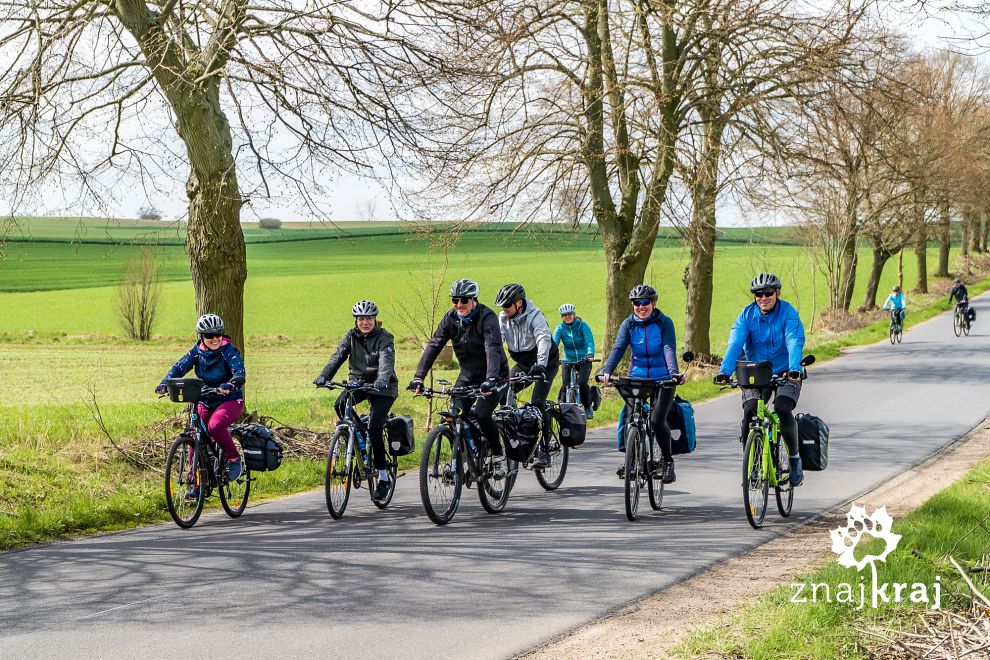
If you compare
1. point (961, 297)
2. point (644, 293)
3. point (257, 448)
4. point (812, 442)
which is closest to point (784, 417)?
point (812, 442)

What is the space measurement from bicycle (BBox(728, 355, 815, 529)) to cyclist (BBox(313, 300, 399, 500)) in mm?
3140

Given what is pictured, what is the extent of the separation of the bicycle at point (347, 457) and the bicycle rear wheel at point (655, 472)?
99.2 inches

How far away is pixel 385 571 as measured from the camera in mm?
7289

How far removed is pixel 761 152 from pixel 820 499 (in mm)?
12865

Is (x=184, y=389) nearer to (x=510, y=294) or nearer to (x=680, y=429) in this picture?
(x=510, y=294)

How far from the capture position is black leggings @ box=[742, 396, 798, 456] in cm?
890

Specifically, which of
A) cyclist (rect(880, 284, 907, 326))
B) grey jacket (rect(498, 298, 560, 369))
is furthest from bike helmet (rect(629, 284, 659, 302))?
cyclist (rect(880, 284, 907, 326))

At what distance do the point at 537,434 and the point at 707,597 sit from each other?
3.88m

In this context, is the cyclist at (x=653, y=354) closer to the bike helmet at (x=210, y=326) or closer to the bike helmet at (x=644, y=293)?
the bike helmet at (x=644, y=293)

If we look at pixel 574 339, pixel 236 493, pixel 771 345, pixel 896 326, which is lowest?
pixel 236 493

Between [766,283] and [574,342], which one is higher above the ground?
[766,283]

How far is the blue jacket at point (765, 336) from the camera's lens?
8.98 m

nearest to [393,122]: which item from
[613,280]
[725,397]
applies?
[725,397]

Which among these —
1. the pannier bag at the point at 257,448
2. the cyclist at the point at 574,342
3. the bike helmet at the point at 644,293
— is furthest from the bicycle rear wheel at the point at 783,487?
the cyclist at the point at 574,342
